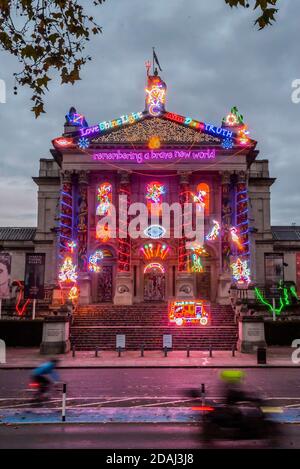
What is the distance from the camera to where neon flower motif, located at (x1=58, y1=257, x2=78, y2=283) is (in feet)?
140

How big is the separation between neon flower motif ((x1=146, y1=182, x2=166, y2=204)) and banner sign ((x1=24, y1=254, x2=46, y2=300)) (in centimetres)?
1565

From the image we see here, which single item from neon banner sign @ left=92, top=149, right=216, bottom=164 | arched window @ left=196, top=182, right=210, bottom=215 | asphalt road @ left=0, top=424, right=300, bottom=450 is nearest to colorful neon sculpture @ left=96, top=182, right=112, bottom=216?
neon banner sign @ left=92, top=149, right=216, bottom=164

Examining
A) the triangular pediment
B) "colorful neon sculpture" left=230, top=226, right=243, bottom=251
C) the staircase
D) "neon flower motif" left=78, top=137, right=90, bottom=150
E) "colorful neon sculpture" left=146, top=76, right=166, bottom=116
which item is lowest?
the staircase

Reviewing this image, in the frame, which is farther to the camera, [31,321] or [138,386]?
[31,321]

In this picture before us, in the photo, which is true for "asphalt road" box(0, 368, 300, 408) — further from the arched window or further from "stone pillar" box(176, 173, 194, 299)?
the arched window

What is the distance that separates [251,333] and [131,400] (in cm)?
1669

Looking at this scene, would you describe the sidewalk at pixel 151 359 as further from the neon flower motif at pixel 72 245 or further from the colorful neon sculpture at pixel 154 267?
the colorful neon sculpture at pixel 154 267

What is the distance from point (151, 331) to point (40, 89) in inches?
1076

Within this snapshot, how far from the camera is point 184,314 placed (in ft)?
118

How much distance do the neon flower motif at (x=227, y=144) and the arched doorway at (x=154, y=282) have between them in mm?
12400
